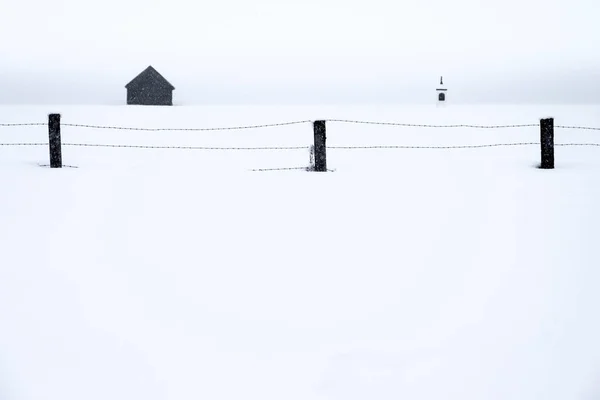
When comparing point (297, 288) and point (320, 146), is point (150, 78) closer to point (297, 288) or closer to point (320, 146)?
point (320, 146)

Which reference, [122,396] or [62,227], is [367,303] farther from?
[62,227]

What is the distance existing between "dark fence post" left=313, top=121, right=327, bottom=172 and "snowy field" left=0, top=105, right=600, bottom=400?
0.99m

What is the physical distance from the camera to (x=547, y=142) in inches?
508

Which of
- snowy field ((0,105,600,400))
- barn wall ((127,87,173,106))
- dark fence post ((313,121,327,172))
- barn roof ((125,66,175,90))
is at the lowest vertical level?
snowy field ((0,105,600,400))

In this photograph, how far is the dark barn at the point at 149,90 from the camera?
44.0 m

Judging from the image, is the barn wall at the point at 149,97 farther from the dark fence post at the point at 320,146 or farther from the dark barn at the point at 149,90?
the dark fence post at the point at 320,146

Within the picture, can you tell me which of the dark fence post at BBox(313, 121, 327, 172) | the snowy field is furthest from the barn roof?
the dark fence post at BBox(313, 121, 327, 172)

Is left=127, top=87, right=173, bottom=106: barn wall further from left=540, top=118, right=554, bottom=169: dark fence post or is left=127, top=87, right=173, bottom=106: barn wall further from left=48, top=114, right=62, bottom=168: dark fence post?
left=540, top=118, right=554, bottom=169: dark fence post

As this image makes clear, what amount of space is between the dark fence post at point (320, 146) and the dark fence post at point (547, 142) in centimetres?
435

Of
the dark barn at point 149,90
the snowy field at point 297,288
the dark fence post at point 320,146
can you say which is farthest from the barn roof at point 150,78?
the dark fence post at point 320,146

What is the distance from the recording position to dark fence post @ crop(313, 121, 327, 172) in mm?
12039

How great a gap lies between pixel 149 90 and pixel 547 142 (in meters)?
35.2

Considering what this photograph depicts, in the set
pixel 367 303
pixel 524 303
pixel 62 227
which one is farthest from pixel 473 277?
pixel 62 227

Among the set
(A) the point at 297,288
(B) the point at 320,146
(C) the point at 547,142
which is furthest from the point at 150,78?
(A) the point at 297,288
